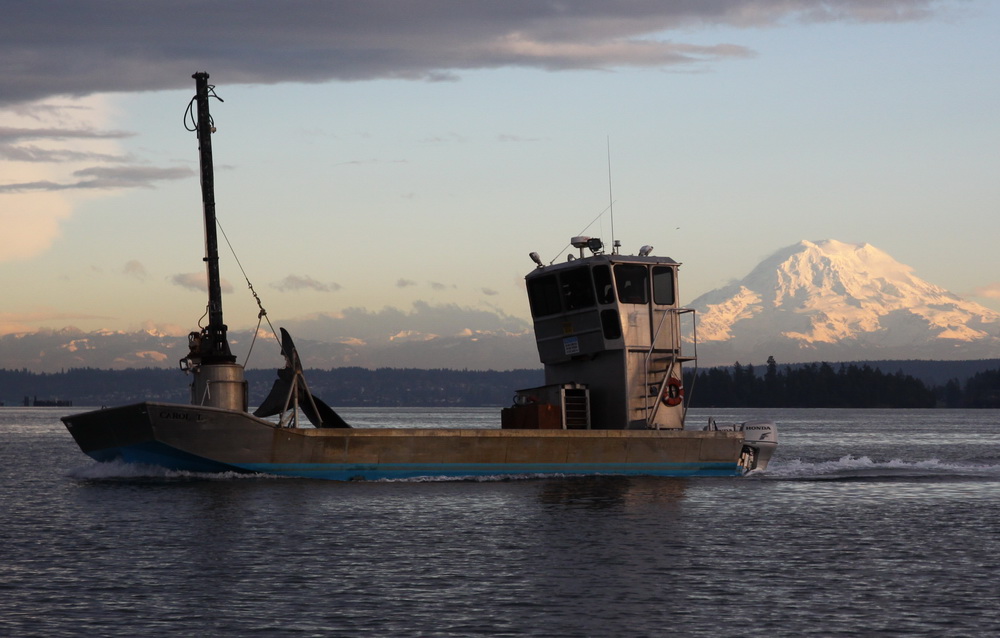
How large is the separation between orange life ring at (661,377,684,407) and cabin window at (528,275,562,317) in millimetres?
4271

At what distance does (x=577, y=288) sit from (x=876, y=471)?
1767 cm

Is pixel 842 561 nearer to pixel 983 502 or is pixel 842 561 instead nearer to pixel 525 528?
pixel 525 528

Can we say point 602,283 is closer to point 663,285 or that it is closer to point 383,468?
point 663,285

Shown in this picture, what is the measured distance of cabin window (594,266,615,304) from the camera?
38531 millimetres

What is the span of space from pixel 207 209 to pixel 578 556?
66.6 ft

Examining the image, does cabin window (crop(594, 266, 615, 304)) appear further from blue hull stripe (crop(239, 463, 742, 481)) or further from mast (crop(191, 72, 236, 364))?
mast (crop(191, 72, 236, 364))

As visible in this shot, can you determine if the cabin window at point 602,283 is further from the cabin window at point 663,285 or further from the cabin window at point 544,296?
the cabin window at point 663,285

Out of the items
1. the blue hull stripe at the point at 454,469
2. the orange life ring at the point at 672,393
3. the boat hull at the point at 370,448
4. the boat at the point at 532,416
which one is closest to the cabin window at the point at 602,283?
the boat at the point at 532,416

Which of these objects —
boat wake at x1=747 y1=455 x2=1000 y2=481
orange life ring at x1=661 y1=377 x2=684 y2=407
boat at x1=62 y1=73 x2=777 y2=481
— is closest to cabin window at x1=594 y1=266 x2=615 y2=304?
boat at x1=62 y1=73 x2=777 y2=481

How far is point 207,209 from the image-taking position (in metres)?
38.6

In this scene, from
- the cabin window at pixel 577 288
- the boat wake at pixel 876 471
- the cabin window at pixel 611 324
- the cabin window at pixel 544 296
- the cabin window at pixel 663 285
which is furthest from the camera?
the boat wake at pixel 876 471

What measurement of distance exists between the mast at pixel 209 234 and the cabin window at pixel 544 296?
32.6 ft

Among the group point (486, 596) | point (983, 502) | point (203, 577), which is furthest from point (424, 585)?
point (983, 502)

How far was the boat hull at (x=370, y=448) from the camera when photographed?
112 ft
